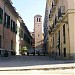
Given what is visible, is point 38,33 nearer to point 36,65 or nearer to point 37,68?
point 36,65

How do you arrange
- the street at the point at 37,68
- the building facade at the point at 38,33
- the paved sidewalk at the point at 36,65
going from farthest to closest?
the building facade at the point at 38,33 → the paved sidewalk at the point at 36,65 → the street at the point at 37,68

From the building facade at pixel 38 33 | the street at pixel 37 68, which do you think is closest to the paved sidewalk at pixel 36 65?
the street at pixel 37 68

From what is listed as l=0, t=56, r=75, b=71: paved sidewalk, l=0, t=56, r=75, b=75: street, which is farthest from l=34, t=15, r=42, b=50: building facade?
l=0, t=56, r=75, b=75: street

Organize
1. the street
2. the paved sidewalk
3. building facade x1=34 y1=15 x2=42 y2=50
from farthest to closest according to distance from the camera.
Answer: building facade x1=34 y1=15 x2=42 y2=50, the paved sidewalk, the street

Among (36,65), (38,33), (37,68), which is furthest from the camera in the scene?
(38,33)

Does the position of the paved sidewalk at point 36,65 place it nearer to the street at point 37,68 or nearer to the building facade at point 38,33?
the street at point 37,68

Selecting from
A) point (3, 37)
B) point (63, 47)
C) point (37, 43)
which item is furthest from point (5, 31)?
point (37, 43)

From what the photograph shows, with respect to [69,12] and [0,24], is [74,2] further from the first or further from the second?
[0,24]

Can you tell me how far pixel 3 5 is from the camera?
3550cm

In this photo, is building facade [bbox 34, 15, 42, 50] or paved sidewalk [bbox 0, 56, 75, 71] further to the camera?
A: building facade [bbox 34, 15, 42, 50]

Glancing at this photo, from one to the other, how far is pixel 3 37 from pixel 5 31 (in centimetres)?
176

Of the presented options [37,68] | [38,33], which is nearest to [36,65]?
[37,68]

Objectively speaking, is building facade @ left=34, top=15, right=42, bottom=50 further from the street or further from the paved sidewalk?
the street

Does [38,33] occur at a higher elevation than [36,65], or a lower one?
higher
